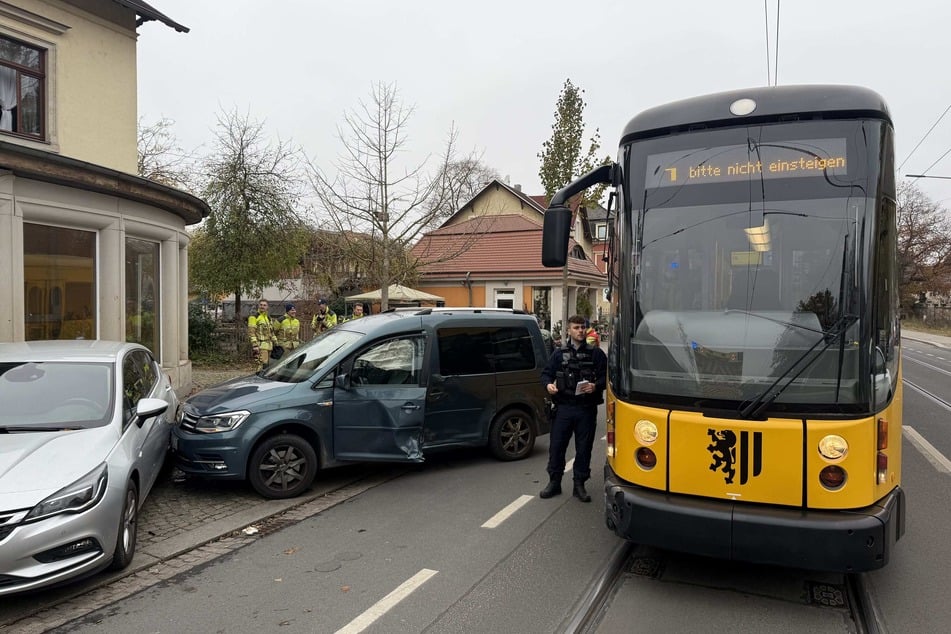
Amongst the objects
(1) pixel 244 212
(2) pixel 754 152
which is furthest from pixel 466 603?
(1) pixel 244 212

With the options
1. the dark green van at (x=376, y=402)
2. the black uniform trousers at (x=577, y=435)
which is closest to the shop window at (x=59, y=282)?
the dark green van at (x=376, y=402)

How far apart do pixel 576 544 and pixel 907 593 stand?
7.10 ft

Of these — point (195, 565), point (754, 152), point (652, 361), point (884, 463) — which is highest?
point (754, 152)

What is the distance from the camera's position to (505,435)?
7.80m

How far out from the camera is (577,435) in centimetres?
620

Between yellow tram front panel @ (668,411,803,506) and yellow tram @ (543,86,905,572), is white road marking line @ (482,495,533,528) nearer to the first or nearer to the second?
yellow tram @ (543,86,905,572)

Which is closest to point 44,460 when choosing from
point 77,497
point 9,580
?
point 77,497

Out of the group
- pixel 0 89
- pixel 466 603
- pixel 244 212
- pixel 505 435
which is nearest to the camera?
pixel 466 603

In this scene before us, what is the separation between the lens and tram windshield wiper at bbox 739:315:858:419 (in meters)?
3.85

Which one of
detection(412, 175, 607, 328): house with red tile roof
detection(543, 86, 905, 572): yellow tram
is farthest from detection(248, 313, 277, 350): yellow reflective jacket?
detection(412, 175, 607, 328): house with red tile roof

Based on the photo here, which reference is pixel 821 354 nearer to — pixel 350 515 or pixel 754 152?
pixel 754 152

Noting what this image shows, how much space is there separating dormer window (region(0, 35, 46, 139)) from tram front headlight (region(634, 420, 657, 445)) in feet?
36.7

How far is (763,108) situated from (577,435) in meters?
3.32

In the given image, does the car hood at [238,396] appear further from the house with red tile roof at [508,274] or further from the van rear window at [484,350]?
the house with red tile roof at [508,274]
